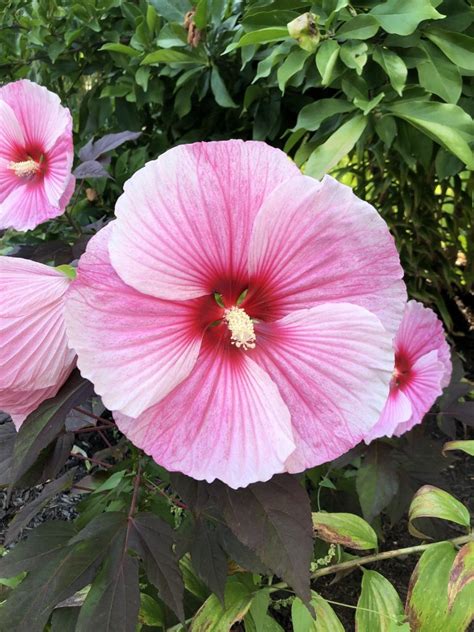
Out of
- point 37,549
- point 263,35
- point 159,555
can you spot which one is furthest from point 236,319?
point 263,35

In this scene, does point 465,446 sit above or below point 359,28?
below

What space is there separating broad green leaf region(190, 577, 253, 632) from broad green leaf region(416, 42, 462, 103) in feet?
2.97

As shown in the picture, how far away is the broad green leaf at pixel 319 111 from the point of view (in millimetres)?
1200

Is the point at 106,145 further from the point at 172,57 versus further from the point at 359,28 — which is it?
the point at 359,28

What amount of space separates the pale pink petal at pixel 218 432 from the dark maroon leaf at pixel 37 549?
0.37 meters

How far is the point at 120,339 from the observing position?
459 millimetres

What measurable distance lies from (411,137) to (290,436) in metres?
1.07

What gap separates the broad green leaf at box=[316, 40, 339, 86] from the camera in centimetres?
103

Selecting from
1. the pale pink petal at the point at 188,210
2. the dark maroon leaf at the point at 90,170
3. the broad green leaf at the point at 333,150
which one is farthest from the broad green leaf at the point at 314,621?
the dark maroon leaf at the point at 90,170

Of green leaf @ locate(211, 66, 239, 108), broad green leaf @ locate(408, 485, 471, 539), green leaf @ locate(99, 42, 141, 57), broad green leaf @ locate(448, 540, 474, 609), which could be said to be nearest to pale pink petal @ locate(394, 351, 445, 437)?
broad green leaf @ locate(408, 485, 471, 539)

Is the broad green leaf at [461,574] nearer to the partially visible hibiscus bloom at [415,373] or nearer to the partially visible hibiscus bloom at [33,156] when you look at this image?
the partially visible hibiscus bloom at [415,373]

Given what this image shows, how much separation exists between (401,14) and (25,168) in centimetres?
67

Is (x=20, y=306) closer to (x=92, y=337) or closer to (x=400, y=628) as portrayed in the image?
(x=92, y=337)

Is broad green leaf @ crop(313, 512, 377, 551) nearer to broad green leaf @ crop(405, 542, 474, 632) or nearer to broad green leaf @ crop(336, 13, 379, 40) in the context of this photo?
broad green leaf @ crop(405, 542, 474, 632)
